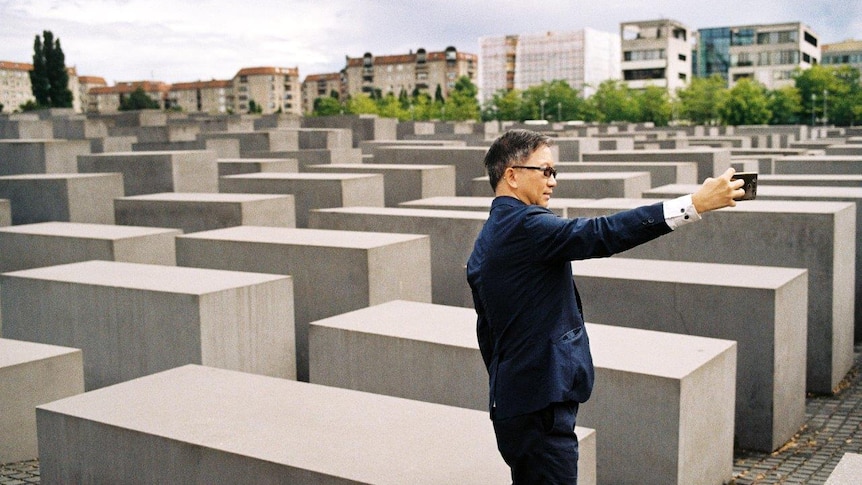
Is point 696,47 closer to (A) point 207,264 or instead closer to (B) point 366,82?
(B) point 366,82

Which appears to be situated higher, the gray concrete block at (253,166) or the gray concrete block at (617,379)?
the gray concrete block at (253,166)

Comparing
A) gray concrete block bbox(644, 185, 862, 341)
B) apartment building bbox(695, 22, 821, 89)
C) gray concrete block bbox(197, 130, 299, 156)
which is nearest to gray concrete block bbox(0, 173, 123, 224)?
gray concrete block bbox(644, 185, 862, 341)

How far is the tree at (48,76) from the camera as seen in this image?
66.6 m

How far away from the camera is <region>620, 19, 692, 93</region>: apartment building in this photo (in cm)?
10194

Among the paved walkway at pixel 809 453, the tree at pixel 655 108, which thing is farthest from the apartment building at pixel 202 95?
the paved walkway at pixel 809 453

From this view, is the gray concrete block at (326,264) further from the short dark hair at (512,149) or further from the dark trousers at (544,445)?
the dark trousers at (544,445)

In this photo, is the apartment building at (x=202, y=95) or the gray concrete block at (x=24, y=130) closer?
the gray concrete block at (x=24, y=130)

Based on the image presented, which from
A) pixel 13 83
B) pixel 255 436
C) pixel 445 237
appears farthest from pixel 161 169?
pixel 13 83

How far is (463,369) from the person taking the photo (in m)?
6.75

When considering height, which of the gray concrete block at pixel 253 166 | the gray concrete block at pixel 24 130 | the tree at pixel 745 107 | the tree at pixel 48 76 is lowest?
the gray concrete block at pixel 253 166

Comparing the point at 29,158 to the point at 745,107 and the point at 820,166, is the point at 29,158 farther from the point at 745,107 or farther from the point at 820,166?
the point at 745,107

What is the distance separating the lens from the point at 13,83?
164875 millimetres

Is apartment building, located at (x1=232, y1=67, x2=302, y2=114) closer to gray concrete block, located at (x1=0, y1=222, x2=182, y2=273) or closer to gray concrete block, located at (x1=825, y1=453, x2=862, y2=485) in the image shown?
gray concrete block, located at (x1=0, y1=222, x2=182, y2=273)

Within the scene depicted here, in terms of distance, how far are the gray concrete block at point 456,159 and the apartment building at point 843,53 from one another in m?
109
